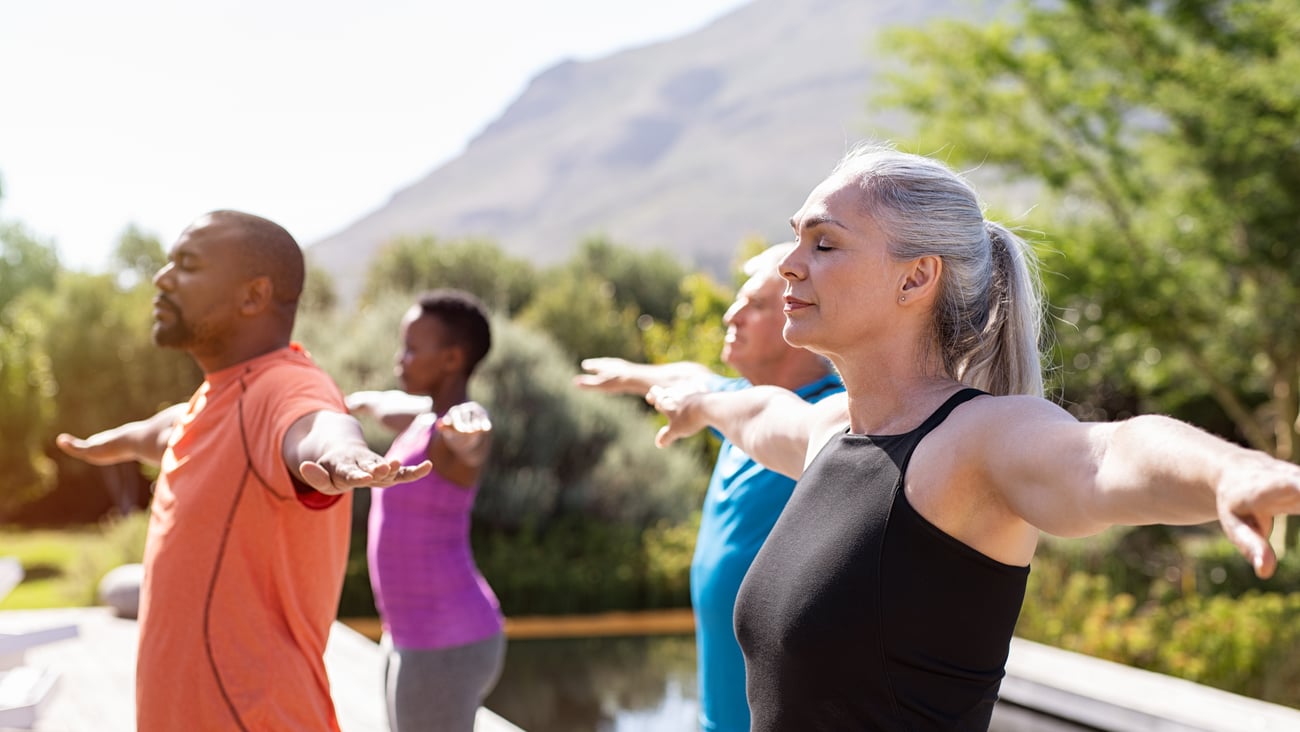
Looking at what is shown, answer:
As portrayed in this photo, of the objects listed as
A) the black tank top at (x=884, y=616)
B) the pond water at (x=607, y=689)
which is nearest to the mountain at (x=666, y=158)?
the pond water at (x=607, y=689)

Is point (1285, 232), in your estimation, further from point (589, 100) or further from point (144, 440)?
point (589, 100)

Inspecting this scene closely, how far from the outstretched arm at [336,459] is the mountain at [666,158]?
115 m

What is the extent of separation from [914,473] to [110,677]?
6653 millimetres

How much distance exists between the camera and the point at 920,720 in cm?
153

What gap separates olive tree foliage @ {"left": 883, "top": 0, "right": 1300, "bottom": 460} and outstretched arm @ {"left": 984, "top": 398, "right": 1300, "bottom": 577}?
10308 millimetres

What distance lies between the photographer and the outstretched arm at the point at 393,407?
3967 millimetres

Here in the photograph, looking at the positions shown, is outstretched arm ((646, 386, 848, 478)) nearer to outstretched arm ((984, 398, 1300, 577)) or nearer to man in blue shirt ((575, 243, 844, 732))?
man in blue shirt ((575, 243, 844, 732))

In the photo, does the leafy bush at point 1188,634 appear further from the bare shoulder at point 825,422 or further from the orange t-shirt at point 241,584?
the orange t-shirt at point 241,584

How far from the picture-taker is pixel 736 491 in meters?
2.98

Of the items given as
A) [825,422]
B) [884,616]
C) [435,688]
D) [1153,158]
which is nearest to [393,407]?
[435,688]

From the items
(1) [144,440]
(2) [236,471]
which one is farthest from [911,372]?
(1) [144,440]

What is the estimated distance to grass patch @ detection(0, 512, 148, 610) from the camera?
11984mm

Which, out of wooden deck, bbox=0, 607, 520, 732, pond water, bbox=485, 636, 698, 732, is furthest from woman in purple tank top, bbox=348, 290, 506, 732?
pond water, bbox=485, 636, 698, 732

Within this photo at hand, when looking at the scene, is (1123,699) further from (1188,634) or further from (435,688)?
(435,688)
